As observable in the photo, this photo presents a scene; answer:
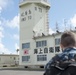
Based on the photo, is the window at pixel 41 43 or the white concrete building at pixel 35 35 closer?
the white concrete building at pixel 35 35

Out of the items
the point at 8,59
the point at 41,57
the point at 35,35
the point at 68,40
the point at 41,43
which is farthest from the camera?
the point at 8,59

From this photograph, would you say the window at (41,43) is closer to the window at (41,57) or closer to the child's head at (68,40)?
the window at (41,57)

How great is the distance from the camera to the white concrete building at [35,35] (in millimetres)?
48822

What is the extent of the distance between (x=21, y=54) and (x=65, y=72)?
51955 mm

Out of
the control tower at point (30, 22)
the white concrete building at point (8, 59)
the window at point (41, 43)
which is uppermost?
the control tower at point (30, 22)

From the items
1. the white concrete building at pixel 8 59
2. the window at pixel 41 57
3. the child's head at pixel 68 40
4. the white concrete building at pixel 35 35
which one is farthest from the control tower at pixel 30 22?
the child's head at pixel 68 40

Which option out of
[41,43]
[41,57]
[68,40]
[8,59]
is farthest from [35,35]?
[68,40]

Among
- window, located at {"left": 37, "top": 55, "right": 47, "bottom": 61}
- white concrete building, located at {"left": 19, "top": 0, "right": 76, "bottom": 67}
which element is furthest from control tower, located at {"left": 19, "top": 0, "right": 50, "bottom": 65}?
window, located at {"left": 37, "top": 55, "right": 47, "bottom": 61}

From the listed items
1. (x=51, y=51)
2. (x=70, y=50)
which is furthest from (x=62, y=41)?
(x=51, y=51)

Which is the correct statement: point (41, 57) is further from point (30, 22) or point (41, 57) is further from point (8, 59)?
point (8, 59)

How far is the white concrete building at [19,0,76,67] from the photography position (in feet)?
160

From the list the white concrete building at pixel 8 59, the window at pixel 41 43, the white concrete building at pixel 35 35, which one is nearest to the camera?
the white concrete building at pixel 35 35

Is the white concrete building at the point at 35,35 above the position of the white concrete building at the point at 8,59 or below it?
above

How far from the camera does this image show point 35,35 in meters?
51.6
